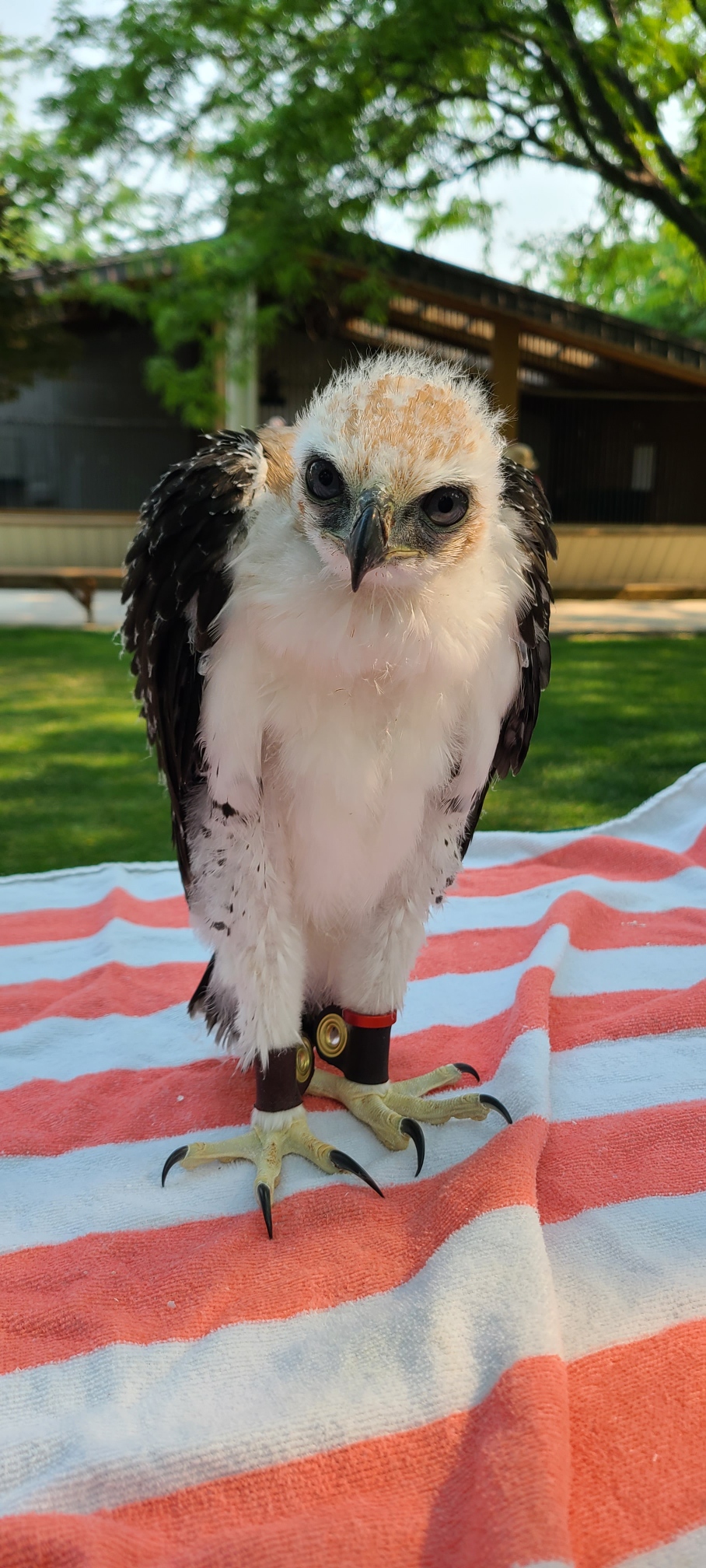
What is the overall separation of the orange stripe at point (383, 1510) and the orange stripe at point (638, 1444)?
61mm

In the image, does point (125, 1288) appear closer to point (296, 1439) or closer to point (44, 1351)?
point (44, 1351)

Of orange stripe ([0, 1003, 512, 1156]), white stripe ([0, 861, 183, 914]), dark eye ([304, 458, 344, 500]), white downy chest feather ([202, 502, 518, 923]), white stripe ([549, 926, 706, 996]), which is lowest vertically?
white stripe ([0, 861, 183, 914])

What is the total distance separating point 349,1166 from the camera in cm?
178

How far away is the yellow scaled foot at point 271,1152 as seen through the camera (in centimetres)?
178

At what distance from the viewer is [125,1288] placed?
1.54 metres

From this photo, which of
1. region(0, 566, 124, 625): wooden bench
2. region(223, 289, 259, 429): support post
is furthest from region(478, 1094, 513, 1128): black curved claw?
region(223, 289, 259, 429): support post

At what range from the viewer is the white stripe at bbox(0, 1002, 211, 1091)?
7.13 ft

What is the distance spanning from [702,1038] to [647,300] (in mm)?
29913

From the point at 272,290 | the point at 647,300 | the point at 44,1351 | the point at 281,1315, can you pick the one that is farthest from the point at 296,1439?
the point at 647,300

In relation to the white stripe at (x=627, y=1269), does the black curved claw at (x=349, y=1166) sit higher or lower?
lower

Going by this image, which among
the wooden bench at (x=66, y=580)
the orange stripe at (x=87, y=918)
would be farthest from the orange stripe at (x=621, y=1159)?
the wooden bench at (x=66, y=580)

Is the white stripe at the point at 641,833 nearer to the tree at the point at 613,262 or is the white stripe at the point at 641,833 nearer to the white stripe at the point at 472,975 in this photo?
the white stripe at the point at 472,975

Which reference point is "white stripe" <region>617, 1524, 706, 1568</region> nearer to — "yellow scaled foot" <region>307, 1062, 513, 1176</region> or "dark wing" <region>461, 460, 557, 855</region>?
"yellow scaled foot" <region>307, 1062, 513, 1176</region>

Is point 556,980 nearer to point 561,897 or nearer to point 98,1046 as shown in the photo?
point 561,897
